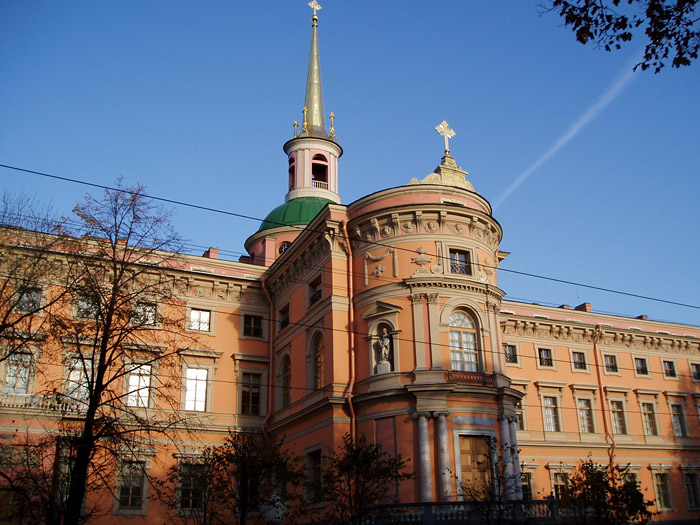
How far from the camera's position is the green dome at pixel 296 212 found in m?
42.7

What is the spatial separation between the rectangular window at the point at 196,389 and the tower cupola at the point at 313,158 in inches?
607

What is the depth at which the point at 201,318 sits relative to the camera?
113 feet

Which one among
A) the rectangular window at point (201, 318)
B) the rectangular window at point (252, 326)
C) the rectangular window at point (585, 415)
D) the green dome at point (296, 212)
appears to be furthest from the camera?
the green dome at point (296, 212)

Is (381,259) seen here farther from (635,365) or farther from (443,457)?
(635,365)

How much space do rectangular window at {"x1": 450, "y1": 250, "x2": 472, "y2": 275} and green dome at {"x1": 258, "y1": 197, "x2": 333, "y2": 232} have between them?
15202 millimetres

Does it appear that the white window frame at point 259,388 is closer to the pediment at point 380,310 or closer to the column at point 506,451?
the pediment at point 380,310

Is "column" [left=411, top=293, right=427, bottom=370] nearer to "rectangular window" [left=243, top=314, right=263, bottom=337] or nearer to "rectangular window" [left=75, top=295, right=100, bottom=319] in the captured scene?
"rectangular window" [left=243, top=314, right=263, bottom=337]

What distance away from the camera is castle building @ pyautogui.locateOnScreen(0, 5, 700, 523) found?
2595 cm

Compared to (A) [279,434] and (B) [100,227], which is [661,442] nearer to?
(A) [279,434]

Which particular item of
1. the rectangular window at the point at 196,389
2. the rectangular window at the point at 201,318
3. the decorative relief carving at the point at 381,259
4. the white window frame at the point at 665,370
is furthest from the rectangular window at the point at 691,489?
the rectangular window at the point at 201,318

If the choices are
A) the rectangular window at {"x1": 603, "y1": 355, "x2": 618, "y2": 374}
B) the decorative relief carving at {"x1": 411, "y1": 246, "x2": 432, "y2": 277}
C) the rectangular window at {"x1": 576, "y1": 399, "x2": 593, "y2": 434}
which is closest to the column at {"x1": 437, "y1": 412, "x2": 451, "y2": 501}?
the decorative relief carving at {"x1": 411, "y1": 246, "x2": 432, "y2": 277}

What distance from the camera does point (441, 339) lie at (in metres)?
26.7

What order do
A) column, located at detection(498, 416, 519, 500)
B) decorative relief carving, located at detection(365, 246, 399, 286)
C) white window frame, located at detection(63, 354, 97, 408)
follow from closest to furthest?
white window frame, located at detection(63, 354, 97, 408) < column, located at detection(498, 416, 519, 500) < decorative relief carving, located at detection(365, 246, 399, 286)

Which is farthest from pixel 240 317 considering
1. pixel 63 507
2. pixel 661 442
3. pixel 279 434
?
pixel 661 442
